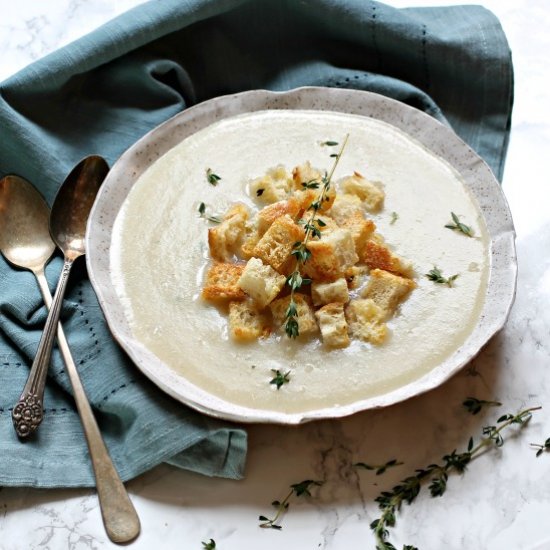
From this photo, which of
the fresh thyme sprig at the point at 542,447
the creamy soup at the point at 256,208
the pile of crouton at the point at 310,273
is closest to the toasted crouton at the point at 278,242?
the pile of crouton at the point at 310,273

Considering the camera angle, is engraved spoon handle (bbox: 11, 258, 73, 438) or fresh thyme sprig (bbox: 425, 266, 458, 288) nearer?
engraved spoon handle (bbox: 11, 258, 73, 438)

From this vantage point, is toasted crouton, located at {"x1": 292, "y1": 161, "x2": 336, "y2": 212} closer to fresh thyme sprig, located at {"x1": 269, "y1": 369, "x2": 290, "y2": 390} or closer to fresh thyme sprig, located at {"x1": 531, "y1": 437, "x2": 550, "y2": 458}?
fresh thyme sprig, located at {"x1": 269, "y1": 369, "x2": 290, "y2": 390}

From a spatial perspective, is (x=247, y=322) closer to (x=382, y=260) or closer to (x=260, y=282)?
(x=260, y=282)

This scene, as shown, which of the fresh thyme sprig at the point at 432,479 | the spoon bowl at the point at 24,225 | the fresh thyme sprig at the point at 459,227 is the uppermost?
the fresh thyme sprig at the point at 459,227

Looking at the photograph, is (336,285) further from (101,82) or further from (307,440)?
(101,82)

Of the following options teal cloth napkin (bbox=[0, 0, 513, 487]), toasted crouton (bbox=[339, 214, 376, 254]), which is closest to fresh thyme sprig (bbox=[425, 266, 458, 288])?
toasted crouton (bbox=[339, 214, 376, 254])

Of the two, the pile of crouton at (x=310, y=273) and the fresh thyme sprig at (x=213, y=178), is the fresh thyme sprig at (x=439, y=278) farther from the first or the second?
the fresh thyme sprig at (x=213, y=178)

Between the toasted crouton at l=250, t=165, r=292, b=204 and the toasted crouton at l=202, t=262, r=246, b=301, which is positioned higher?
→ the toasted crouton at l=250, t=165, r=292, b=204
